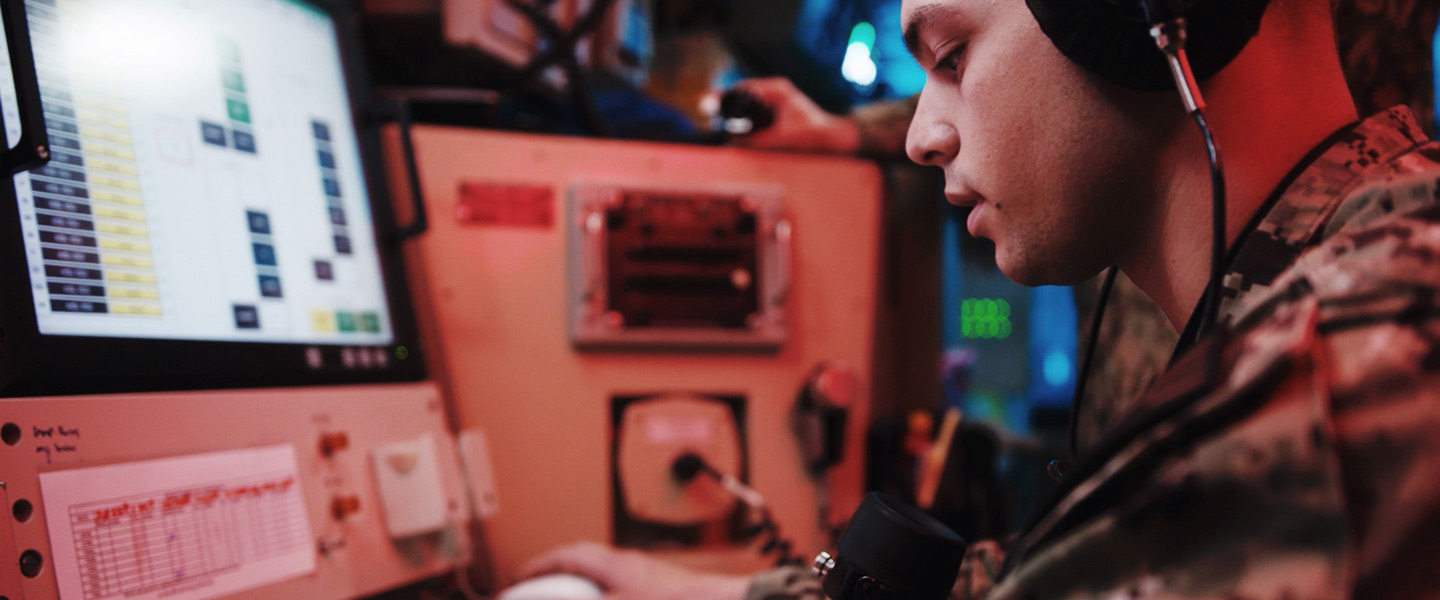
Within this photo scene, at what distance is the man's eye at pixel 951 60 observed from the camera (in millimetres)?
553

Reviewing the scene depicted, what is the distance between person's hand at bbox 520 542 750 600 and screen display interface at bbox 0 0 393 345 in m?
0.32

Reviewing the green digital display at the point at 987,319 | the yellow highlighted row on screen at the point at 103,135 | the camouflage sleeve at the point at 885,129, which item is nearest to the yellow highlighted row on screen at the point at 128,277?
the yellow highlighted row on screen at the point at 103,135

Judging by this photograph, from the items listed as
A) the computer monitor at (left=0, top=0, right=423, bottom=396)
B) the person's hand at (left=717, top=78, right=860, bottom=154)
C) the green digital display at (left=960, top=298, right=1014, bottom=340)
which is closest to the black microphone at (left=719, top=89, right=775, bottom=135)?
the person's hand at (left=717, top=78, right=860, bottom=154)

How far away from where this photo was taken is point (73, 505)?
1.80 ft

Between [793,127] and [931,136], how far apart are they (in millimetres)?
738

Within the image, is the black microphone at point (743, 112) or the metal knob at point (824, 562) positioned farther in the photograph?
the black microphone at point (743, 112)

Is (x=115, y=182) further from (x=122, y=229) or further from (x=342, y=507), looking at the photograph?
(x=342, y=507)

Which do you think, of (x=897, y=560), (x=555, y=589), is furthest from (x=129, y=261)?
(x=897, y=560)

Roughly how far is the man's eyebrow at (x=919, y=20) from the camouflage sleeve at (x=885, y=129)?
77cm

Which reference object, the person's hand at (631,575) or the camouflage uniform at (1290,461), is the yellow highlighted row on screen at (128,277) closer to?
the person's hand at (631,575)

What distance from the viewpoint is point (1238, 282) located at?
0.47 meters

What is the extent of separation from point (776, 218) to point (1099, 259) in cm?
70

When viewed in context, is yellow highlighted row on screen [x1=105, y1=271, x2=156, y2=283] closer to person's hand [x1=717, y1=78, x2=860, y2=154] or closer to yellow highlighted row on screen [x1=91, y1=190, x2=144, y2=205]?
yellow highlighted row on screen [x1=91, y1=190, x2=144, y2=205]

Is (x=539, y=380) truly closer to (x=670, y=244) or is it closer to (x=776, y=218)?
(x=670, y=244)
